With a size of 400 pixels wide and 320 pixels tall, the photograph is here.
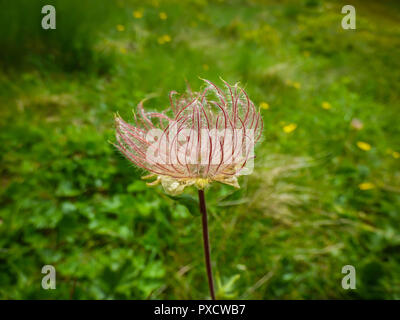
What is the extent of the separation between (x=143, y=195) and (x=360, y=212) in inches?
57.5

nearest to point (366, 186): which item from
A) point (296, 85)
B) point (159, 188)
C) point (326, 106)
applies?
point (326, 106)

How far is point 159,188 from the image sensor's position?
1.48 meters

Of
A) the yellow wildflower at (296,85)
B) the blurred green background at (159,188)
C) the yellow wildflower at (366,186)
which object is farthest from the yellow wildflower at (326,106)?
the yellow wildflower at (366,186)

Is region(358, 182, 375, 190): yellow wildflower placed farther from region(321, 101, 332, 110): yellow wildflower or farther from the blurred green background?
region(321, 101, 332, 110): yellow wildflower

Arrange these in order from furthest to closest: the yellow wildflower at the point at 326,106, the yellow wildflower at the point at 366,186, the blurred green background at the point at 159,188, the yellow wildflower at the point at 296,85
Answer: the yellow wildflower at the point at 296,85 < the yellow wildflower at the point at 326,106 < the yellow wildflower at the point at 366,186 < the blurred green background at the point at 159,188

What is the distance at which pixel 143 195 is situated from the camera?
1556 mm

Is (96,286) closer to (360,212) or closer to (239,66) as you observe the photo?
(360,212)

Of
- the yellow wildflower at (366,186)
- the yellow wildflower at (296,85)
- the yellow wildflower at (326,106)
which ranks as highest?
the yellow wildflower at (296,85)

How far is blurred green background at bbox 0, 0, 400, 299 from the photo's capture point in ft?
4.27

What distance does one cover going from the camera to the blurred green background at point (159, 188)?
130 centimetres

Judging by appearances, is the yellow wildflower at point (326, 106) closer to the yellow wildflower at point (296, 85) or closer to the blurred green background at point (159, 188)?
the blurred green background at point (159, 188)

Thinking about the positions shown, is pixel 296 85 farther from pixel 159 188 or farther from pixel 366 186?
pixel 159 188

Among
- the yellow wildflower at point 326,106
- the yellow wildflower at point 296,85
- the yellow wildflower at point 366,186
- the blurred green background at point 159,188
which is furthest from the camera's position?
the yellow wildflower at point 296,85

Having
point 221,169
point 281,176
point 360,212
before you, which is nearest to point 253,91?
point 281,176
